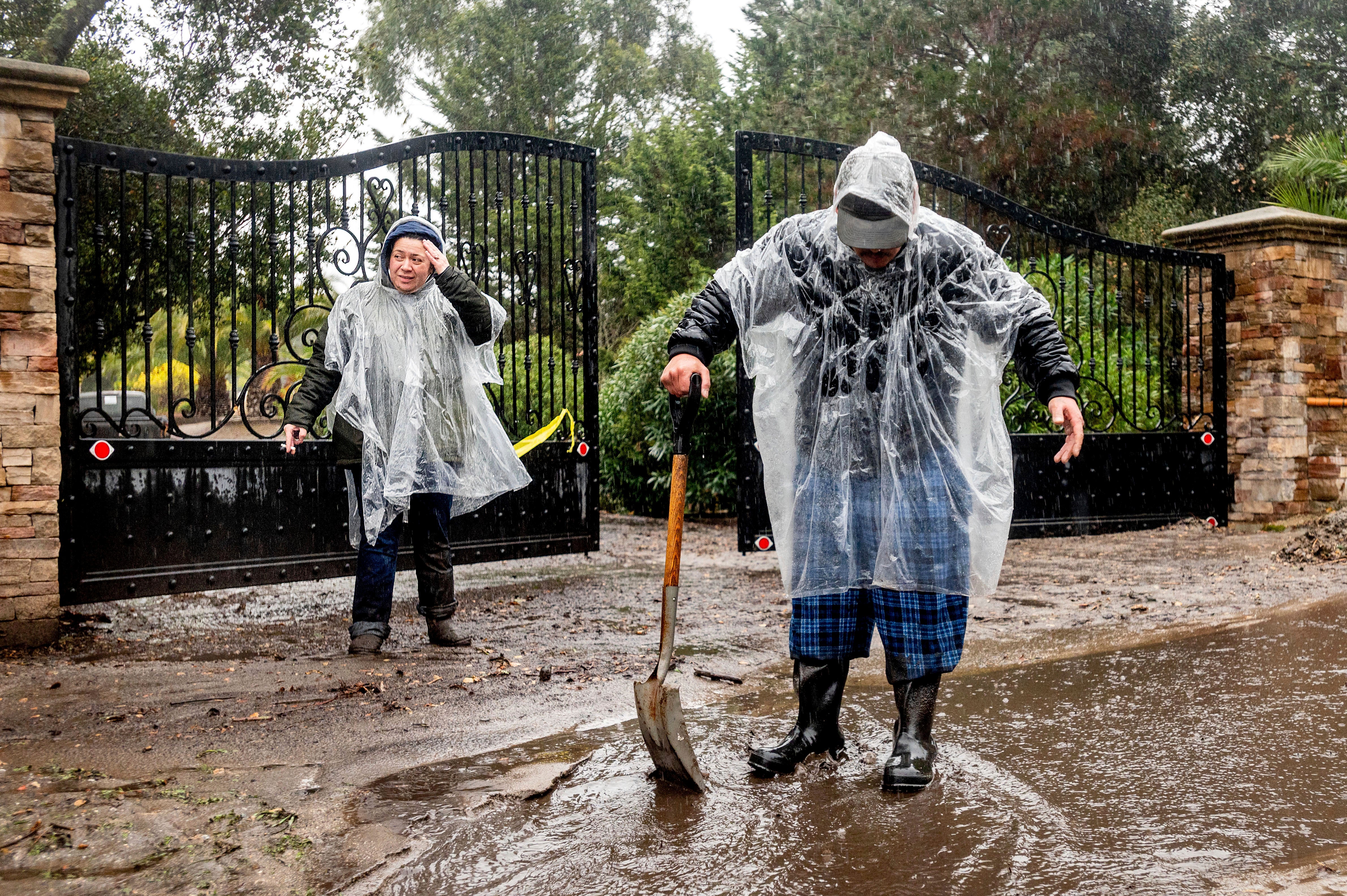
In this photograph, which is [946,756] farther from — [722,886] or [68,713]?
[68,713]

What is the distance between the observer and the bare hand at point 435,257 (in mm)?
4684

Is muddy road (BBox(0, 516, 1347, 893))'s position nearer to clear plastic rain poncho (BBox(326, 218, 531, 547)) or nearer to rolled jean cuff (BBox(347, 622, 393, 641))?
rolled jean cuff (BBox(347, 622, 393, 641))

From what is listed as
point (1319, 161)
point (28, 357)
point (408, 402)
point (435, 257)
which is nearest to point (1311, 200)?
point (1319, 161)

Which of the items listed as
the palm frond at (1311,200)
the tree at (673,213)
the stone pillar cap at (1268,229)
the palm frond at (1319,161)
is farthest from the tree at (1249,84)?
the stone pillar cap at (1268,229)

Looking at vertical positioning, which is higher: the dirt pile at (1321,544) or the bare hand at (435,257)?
the bare hand at (435,257)

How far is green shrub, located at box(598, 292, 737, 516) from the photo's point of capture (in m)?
10.7

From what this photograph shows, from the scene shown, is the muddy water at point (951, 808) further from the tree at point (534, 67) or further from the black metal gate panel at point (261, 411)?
the tree at point (534, 67)

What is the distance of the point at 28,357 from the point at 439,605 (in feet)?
6.71

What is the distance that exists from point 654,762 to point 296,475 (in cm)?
373

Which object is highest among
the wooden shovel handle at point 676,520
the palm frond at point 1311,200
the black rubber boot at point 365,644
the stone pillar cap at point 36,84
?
→ the palm frond at point 1311,200

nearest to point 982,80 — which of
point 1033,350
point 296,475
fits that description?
point 296,475

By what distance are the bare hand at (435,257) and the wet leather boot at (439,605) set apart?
4.07 feet

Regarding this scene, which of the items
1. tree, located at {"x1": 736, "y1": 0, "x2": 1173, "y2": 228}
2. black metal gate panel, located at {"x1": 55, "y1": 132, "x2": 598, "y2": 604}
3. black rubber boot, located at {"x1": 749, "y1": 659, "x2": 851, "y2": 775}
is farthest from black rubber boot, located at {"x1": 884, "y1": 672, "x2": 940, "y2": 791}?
tree, located at {"x1": 736, "y1": 0, "x2": 1173, "y2": 228}

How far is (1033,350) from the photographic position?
3.23 meters
